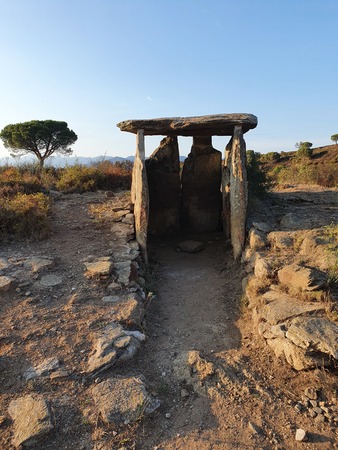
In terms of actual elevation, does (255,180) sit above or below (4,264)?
above

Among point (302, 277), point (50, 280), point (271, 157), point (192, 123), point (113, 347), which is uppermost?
point (192, 123)

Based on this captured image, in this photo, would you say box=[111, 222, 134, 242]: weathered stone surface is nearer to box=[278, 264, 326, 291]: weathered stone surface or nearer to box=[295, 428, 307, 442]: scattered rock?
box=[278, 264, 326, 291]: weathered stone surface

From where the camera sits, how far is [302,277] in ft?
15.6

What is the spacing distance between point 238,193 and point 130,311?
3.50 meters

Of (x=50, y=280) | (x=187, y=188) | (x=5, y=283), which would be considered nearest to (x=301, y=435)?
(x=50, y=280)

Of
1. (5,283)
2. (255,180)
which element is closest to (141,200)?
(5,283)

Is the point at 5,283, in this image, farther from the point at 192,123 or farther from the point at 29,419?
the point at 192,123

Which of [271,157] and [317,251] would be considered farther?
[271,157]

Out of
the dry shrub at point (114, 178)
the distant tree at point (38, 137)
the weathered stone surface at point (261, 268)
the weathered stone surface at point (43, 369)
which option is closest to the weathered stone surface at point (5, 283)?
the weathered stone surface at point (43, 369)

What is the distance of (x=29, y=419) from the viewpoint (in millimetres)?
3166

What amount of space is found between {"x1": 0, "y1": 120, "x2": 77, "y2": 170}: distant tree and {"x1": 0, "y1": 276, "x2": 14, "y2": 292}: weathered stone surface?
54.8 feet

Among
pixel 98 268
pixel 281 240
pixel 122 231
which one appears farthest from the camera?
pixel 122 231

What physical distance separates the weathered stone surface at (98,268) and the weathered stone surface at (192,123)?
3.09 meters

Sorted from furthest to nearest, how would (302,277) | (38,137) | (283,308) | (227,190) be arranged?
(38,137), (227,190), (302,277), (283,308)
